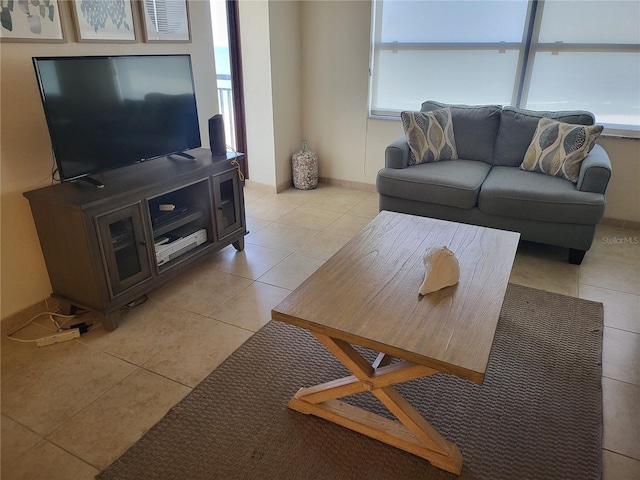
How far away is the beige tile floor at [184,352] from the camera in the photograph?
5.36 feet

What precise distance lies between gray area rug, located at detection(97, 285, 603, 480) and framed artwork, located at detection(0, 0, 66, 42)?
1798mm

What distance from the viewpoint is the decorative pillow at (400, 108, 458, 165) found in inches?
135

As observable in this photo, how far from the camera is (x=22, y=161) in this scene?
2191 millimetres

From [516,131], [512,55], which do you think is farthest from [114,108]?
[512,55]

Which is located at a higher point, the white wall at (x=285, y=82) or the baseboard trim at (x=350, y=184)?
the white wall at (x=285, y=82)

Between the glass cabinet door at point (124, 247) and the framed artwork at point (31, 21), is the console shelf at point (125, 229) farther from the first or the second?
the framed artwork at point (31, 21)

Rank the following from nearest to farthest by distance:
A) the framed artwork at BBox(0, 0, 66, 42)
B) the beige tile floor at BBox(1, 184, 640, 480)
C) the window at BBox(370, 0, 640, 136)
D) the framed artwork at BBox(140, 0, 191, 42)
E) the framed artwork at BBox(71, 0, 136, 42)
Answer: the beige tile floor at BBox(1, 184, 640, 480)
the framed artwork at BBox(0, 0, 66, 42)
the framed artwork at BBox(71, 0, 136, 42)
the framed artwork at BBox(140, 0, 191, 42)
the window at BBox(370, 0, 640, 136)

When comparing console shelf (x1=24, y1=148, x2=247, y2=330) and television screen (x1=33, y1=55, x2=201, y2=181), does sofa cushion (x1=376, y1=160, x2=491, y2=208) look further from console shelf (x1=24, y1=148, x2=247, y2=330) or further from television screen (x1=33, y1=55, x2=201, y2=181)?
television screen (x1=33, y1=55, x2=201, y2=181)

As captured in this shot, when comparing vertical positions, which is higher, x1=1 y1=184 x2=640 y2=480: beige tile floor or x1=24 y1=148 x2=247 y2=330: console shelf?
x1=24 y1=148 x2=247 y2=330: console shelf

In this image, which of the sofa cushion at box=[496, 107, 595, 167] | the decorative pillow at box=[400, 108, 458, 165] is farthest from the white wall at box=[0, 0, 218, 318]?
the sofa cushion at box=[496, 107, 595, 167]

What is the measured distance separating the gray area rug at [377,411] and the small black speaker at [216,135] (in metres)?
1.30

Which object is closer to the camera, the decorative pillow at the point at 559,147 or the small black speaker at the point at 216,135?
the small black speaker at the point at 216,135

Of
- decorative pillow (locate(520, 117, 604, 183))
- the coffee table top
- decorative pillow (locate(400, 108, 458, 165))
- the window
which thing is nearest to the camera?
the coffee table top

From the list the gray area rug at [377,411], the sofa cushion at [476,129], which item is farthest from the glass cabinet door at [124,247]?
the sofa cushion at [476,129]
